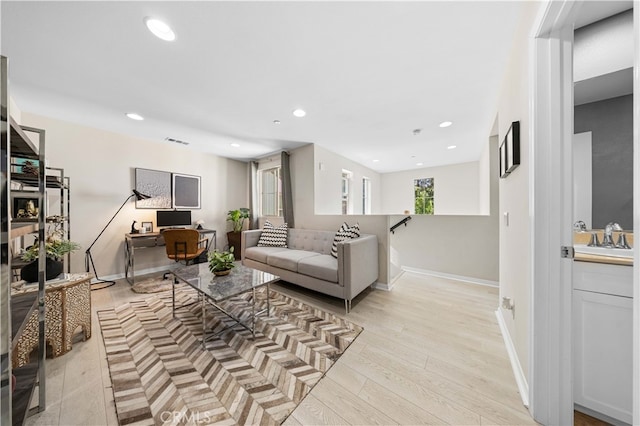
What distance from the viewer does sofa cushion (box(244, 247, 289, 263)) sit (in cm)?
321

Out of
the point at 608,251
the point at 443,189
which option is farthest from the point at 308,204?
the point at 443,189

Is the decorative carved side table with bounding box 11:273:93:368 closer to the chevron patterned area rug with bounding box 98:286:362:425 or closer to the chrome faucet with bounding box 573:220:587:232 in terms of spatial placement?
the chevron patterned area rug with bounding box 98:286:362:425

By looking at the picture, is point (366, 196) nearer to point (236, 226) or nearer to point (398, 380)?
point (236, 226)

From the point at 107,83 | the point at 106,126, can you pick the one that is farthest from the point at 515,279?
the point at 106,126

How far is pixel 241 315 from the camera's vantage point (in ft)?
7.39

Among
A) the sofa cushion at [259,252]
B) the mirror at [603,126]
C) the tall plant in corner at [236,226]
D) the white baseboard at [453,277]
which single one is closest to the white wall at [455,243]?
the white baseboard at [453,277]

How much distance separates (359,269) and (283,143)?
258cm

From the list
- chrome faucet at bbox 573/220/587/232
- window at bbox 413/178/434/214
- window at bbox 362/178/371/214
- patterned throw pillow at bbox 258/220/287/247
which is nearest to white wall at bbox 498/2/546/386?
chrome faucet at bbox 573/220/587/232

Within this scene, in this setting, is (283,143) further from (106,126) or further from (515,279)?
(515,279)

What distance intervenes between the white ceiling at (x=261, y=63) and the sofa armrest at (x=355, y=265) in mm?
1630

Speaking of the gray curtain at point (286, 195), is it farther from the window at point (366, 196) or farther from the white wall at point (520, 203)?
the white wall at point (520, 203)

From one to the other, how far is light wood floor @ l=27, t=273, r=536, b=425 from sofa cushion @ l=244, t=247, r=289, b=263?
141 cm

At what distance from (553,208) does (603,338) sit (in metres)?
0.70

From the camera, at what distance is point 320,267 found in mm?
2516
